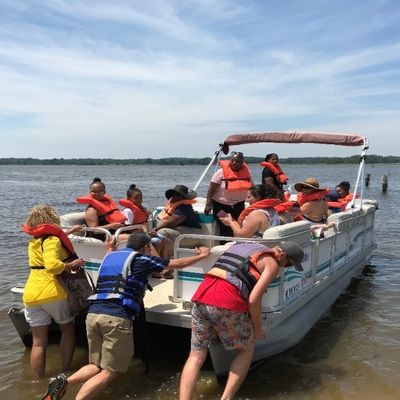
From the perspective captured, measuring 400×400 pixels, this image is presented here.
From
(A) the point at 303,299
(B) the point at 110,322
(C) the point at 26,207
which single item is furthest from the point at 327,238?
(C) the point at 26,207

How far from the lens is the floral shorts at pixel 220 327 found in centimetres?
386

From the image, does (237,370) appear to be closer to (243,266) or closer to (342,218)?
(243,266)

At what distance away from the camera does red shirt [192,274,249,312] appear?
381 cm

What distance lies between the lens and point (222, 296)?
383cm

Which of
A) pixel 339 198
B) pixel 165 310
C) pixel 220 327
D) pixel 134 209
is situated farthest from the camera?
pixel 339 198

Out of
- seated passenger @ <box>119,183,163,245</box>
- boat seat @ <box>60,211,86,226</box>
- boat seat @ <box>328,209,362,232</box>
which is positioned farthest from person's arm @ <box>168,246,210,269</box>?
boat seat @ <box>328,209,362,232</box>

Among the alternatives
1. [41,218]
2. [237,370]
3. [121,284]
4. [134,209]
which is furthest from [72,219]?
[237,370]

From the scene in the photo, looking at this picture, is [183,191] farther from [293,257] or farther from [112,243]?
[293,257]

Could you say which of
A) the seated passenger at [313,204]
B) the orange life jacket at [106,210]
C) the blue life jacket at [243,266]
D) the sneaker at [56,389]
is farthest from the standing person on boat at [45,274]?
the seated passenger at [313,204]

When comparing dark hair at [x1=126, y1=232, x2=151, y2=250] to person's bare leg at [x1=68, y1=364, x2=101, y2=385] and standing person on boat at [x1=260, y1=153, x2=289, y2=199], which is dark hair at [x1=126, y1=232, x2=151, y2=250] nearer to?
person's bare leg at [x1=68, y1=364, x2=101, y2=385]

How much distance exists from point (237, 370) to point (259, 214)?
1.57 metres

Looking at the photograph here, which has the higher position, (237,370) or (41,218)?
(41,218)

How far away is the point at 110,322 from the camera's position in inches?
160

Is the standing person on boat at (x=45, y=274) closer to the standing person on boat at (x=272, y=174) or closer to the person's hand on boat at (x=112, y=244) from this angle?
the person's hand on boat at (x=112, y=244)
